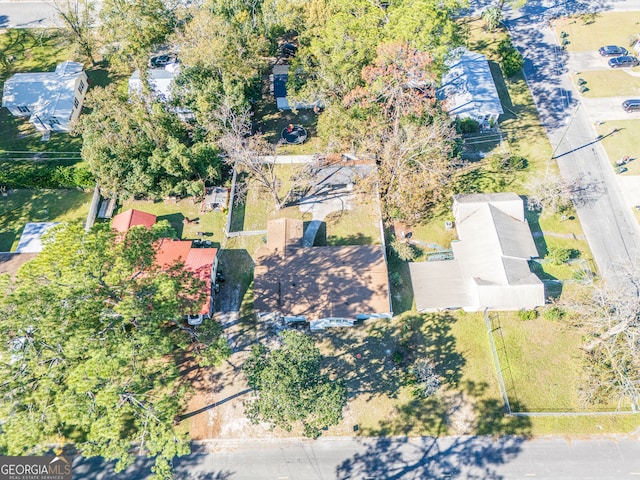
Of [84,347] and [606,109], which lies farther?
[606,109]

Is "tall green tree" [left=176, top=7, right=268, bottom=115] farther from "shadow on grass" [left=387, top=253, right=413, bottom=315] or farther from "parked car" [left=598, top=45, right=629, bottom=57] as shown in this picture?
"parked car" [left=598, top=45, right=629, bottom=57]

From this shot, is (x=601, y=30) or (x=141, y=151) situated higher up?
(x=601, y=30)

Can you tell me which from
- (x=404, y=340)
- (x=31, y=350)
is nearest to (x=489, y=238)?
(x=404, y=340)

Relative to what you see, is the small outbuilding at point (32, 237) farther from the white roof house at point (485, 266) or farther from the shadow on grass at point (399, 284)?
the white roof house at point (485, 266)

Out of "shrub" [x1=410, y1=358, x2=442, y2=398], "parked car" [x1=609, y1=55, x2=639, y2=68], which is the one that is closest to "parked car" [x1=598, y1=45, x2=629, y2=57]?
"parked car" [x1=609, y1=55, x2=639, y2=68]

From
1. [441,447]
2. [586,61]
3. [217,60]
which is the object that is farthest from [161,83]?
[586,61]

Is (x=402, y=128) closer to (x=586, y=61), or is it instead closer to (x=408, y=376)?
(x=408, y=376)
